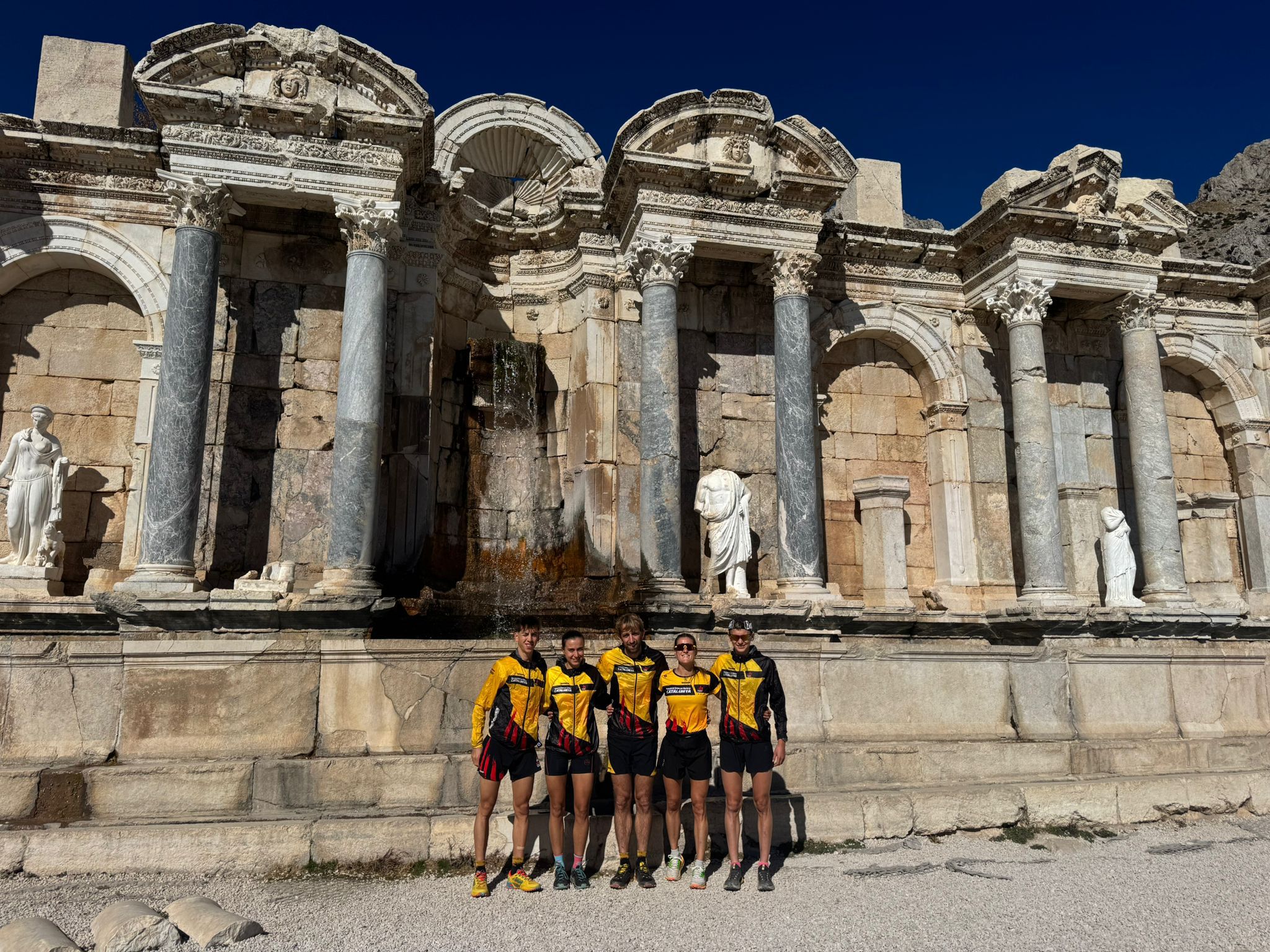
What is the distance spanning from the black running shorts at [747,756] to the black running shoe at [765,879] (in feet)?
2.02

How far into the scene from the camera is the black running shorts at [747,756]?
230 inches

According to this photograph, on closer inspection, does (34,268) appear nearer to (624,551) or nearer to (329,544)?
(329,544)

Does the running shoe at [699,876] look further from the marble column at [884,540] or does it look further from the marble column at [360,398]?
the marble column at [884,540]

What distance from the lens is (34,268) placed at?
10.7m

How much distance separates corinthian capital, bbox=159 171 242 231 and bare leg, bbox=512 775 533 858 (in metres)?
7.38

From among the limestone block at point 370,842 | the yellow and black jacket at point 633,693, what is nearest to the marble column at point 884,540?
the yellow and black jacket at point 633,693

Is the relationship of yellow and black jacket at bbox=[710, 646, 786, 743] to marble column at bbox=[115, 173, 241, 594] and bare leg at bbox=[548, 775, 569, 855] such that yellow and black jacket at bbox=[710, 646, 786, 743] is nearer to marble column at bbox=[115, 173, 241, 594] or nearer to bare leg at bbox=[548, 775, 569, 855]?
bare leg at bbox=[548, 775, 569, 855]

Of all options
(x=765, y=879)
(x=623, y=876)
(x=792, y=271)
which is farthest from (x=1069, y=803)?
(x=792, y=271)

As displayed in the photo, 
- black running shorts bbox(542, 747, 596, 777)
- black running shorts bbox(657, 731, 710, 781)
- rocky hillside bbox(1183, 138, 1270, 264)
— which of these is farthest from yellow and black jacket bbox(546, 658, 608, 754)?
rocky hillside bbox(1183, 138, 1270, 264)

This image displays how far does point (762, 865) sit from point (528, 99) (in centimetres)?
1074

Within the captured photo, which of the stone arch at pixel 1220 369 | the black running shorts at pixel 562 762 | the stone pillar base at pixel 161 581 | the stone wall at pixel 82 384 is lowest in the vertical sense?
the black running shorts at pixel 562 762

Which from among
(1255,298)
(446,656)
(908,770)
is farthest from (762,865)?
(1255,298)

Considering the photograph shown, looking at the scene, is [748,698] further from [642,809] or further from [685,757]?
[642,809]

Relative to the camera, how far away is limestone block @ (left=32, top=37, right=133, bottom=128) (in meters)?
10.8
